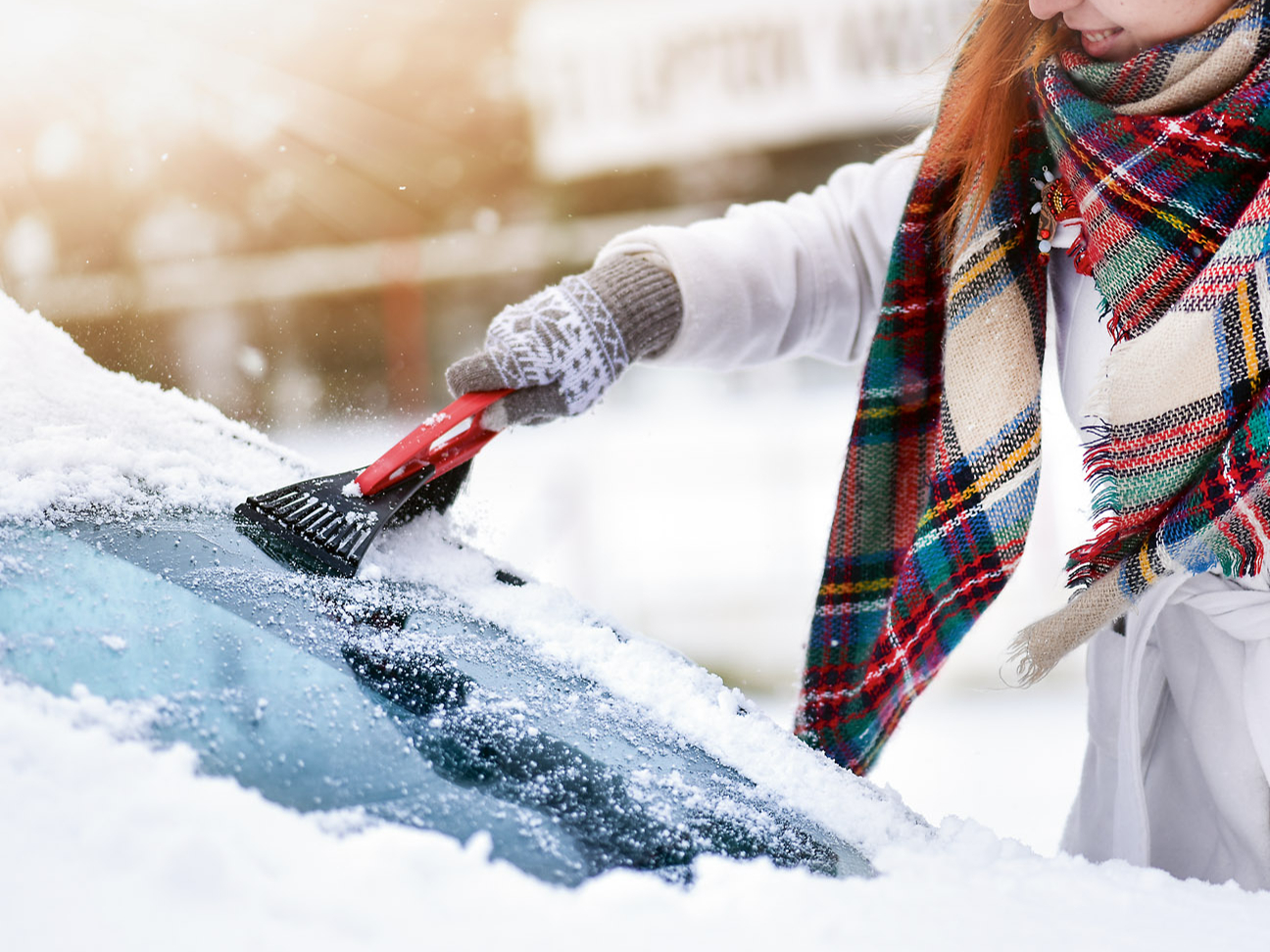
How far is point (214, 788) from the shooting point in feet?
1.34

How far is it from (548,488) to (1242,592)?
2455 millimetres

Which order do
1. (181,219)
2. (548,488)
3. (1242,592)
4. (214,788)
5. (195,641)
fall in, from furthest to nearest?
(548,488) < (181,219) < (1242,592) < (195,641) < (214,788)

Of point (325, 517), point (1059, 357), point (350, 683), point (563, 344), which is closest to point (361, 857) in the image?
point (350, 683)

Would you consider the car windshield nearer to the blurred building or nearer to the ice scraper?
the ice scraper

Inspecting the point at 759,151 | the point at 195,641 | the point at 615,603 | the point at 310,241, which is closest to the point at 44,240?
the point at 195,641

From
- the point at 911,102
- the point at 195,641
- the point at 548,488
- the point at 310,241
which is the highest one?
the point at 911,102

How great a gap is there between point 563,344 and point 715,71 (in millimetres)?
3241

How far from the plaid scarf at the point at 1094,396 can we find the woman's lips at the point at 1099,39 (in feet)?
0.04

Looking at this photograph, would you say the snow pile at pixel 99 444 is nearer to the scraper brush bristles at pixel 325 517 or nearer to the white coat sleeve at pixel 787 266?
the scraper brush bristles at pixel 325 517

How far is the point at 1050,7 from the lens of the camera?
819mm

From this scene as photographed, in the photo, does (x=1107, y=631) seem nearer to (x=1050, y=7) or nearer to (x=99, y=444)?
(x=1050, y=7)

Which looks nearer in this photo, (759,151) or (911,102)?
(911,102)

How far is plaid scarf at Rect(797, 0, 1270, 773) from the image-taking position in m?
0.74

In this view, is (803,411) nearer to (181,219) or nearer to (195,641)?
(181,219)
